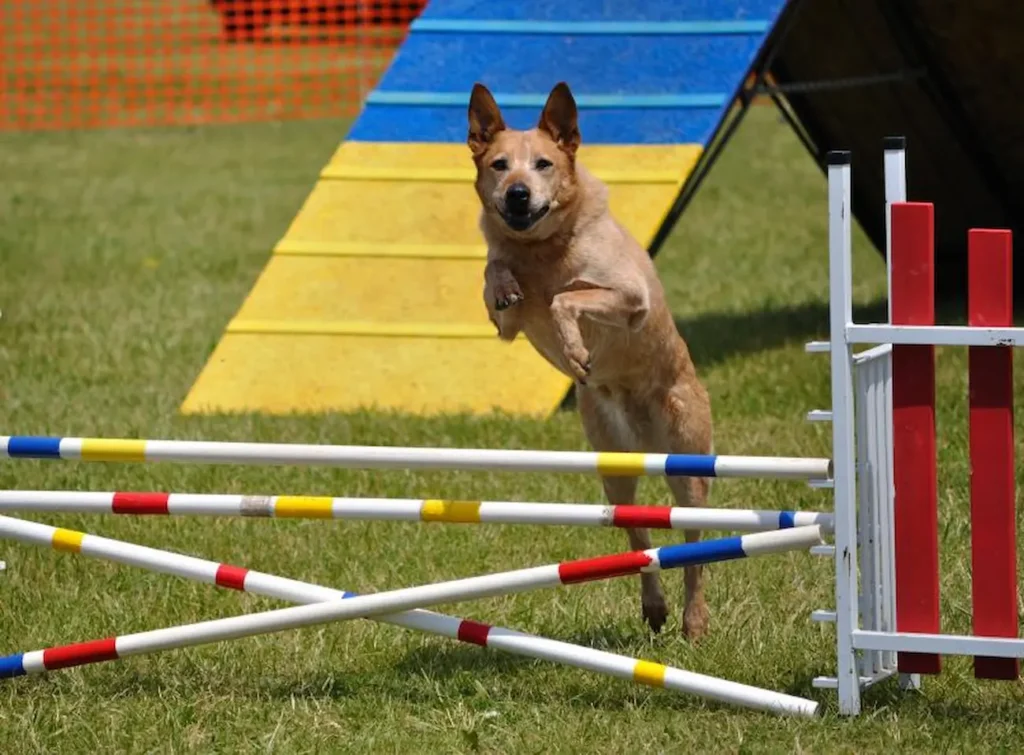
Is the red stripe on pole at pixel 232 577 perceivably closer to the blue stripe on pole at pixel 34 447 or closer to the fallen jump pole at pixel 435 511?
the fallen jump pole at pixel 435 511

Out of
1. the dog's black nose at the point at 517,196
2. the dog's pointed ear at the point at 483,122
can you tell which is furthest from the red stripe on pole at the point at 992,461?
the dog's pointed ear at the point at 483,122

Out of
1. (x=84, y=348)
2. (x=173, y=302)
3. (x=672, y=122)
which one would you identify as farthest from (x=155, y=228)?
(x=672, y=122)

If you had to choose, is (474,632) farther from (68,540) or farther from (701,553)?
(68,540)

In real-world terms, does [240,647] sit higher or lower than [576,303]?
lower

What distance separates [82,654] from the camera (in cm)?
421

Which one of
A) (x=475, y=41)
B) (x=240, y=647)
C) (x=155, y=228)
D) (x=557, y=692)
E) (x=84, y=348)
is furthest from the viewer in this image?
(x=155, y=228)

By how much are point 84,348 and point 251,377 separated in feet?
6.06

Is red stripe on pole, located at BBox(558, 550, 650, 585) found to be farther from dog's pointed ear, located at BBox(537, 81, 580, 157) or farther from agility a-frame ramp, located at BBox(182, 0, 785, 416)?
agility a-frame ramp, located at BBox(182, 0, 785, 416)

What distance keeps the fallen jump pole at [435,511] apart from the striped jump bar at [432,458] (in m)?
0.10

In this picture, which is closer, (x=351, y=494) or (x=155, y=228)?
(x=351, y=494)

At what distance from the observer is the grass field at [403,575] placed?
4066 millimetres

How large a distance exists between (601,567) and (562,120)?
5.48 ft

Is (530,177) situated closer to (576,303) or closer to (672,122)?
(576,303)

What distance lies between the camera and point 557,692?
4.33m
